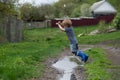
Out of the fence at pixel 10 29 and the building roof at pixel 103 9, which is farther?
the building roof at pixel 103 9

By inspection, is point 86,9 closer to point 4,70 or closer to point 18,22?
point 18,22

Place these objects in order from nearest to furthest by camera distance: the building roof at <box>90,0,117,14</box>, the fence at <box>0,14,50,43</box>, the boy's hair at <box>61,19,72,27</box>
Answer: the boy's hair at <box>61,19,72,27</box>, the fence at <box>0,14,50,43</box>, the building roof at <box>90,0,117,14</box>

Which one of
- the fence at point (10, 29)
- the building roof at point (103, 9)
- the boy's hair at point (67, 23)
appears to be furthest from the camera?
the building roof at point (103, 9)

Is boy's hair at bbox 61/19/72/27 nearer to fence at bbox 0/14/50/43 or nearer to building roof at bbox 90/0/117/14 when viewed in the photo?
fence at bbox 0/14/50/43

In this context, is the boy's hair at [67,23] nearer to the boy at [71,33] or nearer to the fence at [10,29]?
the boy at [71,33]

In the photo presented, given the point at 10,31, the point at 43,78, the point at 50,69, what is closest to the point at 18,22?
the point at 10,31

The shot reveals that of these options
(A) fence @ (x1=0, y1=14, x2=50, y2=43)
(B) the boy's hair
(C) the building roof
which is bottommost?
(C) the building roof

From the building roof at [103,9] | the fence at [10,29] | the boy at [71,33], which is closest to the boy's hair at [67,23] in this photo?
the boy at [71,33]

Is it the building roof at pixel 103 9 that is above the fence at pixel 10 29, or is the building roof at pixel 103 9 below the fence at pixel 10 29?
below

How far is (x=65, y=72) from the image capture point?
14438mm

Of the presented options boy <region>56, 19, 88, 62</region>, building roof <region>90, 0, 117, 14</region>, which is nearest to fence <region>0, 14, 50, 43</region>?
boy <region>56, 19, 88, 62</region>

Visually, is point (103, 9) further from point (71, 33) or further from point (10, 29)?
point (71, 33)

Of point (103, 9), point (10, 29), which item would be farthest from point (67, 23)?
point (103, 9)

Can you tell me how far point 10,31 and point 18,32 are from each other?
2474 millimetres
